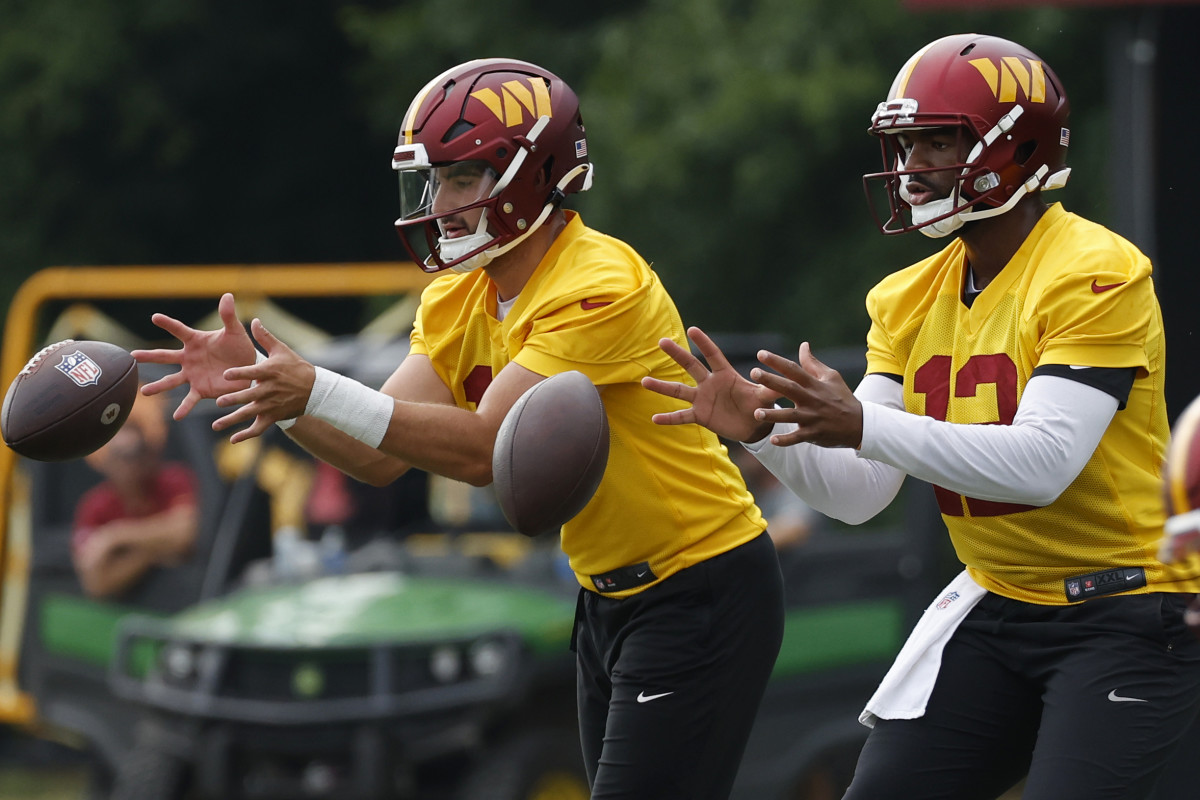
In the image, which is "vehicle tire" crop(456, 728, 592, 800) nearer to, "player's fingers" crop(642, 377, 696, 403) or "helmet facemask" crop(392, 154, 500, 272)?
"helmet facemask" crop(392, 154, 500, 272)

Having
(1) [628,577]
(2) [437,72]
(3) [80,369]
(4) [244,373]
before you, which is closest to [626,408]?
(1) [628,577]

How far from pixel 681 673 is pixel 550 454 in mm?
582

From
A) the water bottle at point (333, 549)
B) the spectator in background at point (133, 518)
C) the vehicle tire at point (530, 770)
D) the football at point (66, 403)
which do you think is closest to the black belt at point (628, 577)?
the football at point (66, 403)

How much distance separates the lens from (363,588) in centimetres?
714

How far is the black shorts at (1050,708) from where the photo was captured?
118 inches

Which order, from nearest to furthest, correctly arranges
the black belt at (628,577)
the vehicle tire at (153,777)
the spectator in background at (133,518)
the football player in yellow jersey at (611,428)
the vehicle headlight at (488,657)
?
the football player in yellow jersey at (611,428), the black belt at (628,577), the vehicle headlight at (488,657), the vehicle tire at (153,777), the spectator in background at (133,518)

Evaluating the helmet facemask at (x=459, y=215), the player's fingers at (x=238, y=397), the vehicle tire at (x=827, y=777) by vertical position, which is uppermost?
the helmet facemask at (x=459, y=215)

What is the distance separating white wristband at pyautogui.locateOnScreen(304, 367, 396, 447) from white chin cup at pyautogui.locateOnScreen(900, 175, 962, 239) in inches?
40.3

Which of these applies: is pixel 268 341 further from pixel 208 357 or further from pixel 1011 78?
pixel 1011 78

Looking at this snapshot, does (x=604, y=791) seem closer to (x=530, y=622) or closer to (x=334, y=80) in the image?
(x=530, y=622)

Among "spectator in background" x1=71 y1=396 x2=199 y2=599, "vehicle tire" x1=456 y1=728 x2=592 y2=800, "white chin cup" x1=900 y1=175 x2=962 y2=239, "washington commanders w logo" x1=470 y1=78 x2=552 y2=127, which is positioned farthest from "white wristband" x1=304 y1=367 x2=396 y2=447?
"spectator in background" x1=71 y1=396 x2=199 y2=599

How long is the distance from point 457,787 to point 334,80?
1083cm

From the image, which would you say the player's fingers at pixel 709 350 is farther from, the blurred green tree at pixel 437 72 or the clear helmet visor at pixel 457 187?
the blurred green tree at pixel 437 72

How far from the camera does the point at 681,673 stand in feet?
11.3
